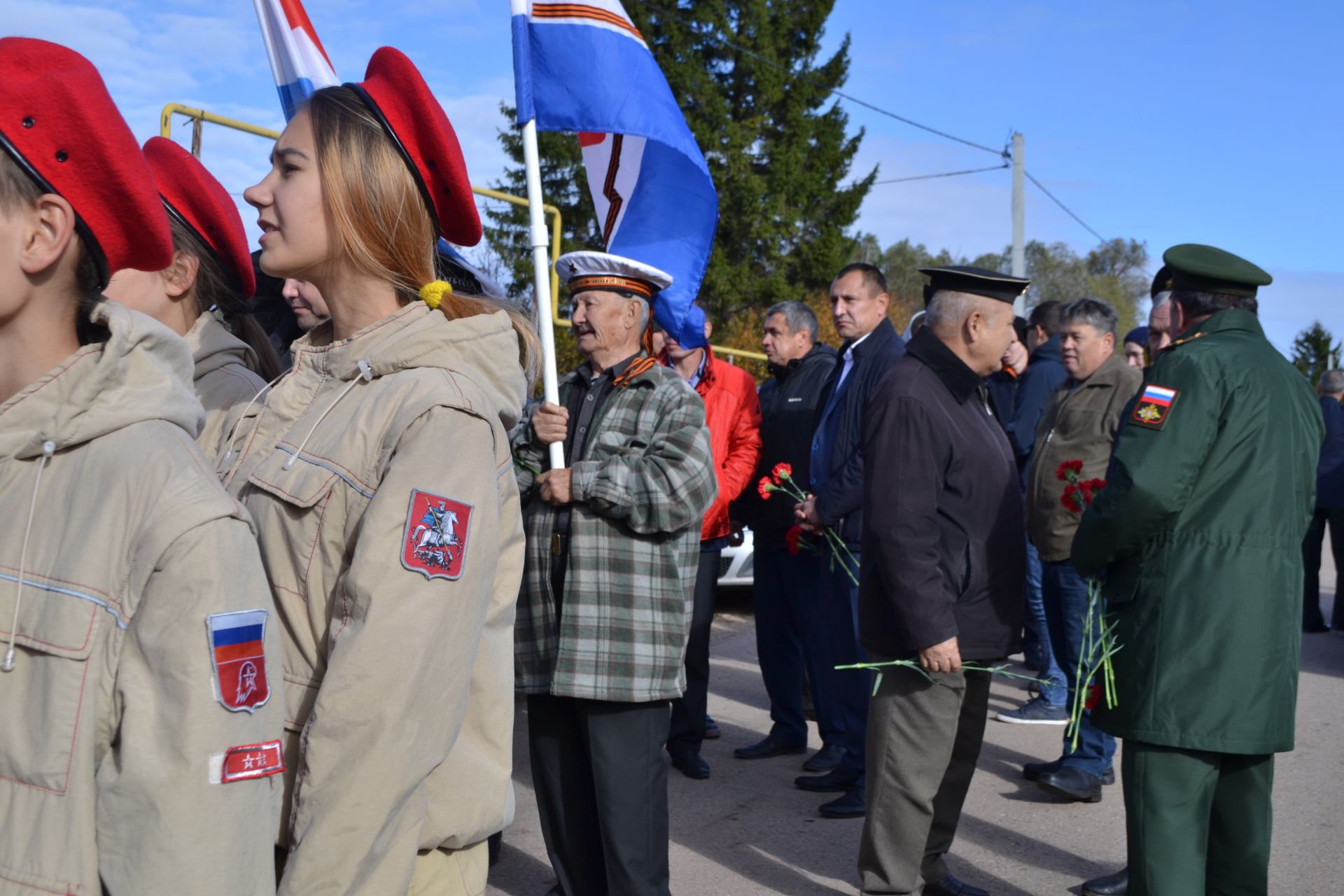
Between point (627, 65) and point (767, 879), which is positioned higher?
point (627, 65)

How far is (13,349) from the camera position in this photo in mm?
1490

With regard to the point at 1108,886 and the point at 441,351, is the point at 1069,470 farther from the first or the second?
the point at 441,351

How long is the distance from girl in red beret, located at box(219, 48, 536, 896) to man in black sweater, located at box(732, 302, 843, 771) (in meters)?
4.20

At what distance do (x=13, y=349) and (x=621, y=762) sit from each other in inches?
99.5

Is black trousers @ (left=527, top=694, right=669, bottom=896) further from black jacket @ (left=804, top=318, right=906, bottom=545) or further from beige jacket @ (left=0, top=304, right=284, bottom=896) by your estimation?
beige jacket @ (left=0, top=304, right=284, bottom=896)

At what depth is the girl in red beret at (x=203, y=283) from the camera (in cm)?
259

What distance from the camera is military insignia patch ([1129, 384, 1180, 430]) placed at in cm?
338

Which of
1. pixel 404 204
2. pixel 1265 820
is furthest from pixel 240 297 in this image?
pixel 1265 820

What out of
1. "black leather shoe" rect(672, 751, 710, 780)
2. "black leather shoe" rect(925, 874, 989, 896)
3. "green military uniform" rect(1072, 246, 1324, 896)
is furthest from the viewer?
"black leather shoe" rect(672, 751, 710, 780)

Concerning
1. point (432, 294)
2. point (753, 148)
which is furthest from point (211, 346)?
point (753, 148)

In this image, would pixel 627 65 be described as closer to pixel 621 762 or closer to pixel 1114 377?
pixel 621 762

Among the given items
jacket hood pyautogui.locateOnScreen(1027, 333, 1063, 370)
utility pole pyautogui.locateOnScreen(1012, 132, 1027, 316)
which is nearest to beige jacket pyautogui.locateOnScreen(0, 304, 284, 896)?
jacket hood pyautogui.locateOnScreen(1027, 333, 1063, 370)

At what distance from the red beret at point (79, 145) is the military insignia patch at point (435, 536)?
1.66 ft

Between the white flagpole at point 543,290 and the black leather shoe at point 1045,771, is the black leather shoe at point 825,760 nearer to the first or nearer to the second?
the black leather shoe at point 1045,771
